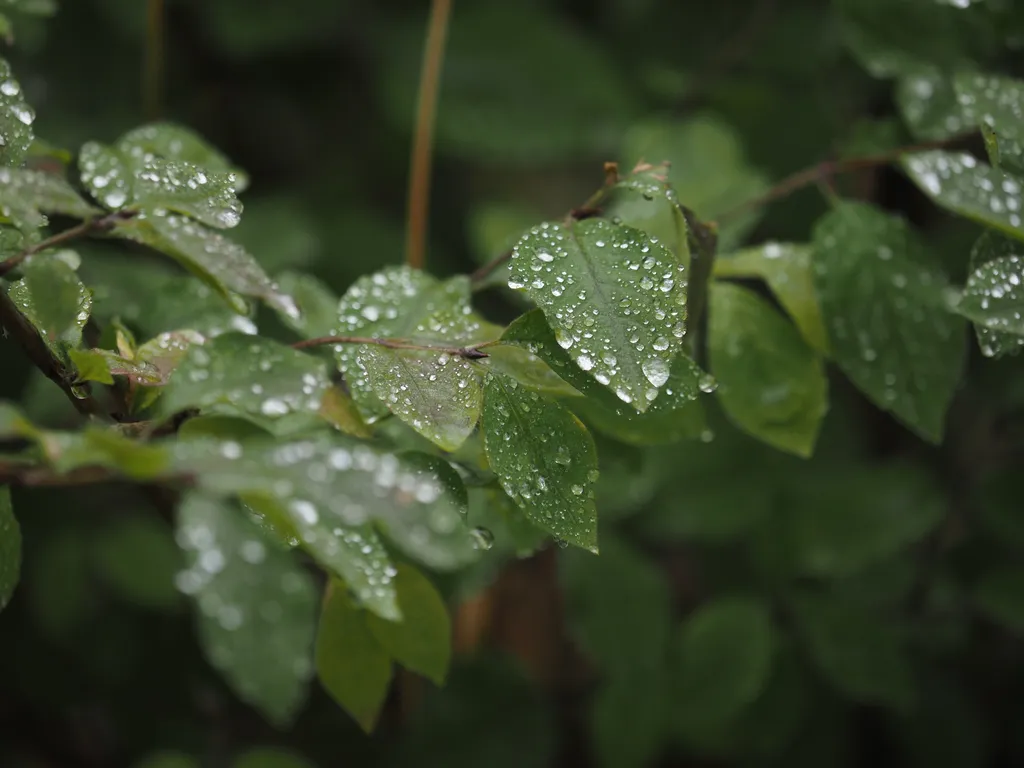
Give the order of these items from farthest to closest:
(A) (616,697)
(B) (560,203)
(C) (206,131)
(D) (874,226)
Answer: (B) (560,203)
(C) (206,131)
(A) (616,697)
(D) (874,226)

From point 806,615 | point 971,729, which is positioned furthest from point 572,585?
point 971,729

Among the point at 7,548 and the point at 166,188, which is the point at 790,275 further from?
the point at 7,548

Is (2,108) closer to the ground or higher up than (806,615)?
higher up

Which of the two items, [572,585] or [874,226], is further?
[572,585]

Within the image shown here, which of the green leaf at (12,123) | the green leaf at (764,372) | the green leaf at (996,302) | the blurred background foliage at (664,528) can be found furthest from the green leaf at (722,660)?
the green leaf at (12,123)

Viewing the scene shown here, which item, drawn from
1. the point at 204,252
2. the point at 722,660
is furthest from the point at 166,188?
the point at 722,660

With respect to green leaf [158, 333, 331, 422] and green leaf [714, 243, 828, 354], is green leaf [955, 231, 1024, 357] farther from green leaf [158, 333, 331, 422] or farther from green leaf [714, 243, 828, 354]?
green leaf [158, 333, 331, 422]

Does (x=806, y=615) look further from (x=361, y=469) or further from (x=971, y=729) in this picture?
(x=361, y=469)
